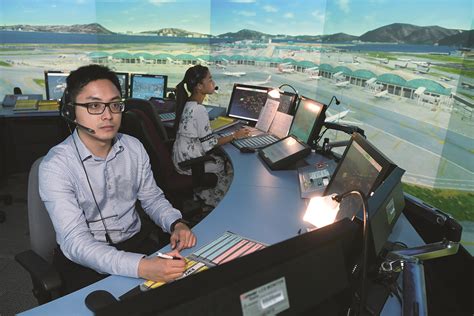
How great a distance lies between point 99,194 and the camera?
141 cm

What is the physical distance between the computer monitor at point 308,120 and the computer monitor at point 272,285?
1783 mm

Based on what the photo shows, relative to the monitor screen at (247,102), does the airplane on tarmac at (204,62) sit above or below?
above

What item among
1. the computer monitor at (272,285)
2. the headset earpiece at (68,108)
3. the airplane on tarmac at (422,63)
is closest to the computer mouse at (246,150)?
A: the headset earpiece at (68,108)

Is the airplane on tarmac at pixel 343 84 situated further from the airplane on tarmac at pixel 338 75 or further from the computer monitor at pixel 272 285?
the computer monitor at pixel 272 285

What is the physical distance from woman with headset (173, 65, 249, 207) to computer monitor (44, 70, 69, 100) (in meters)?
1.88

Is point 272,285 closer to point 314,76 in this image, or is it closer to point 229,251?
point 229,251

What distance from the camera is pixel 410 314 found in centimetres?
92

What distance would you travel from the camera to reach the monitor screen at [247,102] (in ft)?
11.0

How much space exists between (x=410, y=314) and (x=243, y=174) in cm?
129

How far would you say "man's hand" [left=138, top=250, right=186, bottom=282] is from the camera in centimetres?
103

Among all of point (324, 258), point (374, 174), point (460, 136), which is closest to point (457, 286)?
point (374, 174)

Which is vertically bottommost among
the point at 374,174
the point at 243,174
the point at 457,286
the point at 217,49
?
the point at 457,286

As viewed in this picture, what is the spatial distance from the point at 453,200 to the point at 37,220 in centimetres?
314

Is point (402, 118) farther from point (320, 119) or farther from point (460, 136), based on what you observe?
point (320, 119)
